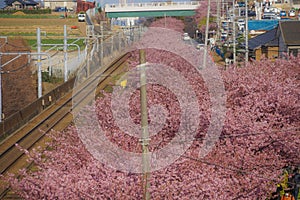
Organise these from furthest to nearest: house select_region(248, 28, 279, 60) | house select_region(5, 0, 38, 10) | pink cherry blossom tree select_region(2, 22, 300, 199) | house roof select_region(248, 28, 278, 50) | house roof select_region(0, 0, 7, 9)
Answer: house select_region(5, 0, 38, 10) < house roof select_region(0, 0, 7, 9) < house roof select_region(248, 28, 278, 50) < house select_region(248, 28, 279, 60) < pink cherry blossom tree select_region(2, 22, 300, 199)

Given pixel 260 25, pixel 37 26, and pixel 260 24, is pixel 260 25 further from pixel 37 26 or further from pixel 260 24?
pixel 37 26

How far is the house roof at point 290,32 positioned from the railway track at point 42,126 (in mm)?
7971

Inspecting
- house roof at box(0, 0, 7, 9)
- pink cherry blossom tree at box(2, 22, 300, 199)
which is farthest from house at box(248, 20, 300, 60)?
house roof at box(0, 0, 7, 9)

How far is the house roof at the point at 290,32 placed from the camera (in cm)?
2404

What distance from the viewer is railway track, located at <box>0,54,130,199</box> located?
14.3 meters

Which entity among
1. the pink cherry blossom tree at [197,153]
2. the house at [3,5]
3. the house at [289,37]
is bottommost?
the pink cherry blossom tree at [197,153]

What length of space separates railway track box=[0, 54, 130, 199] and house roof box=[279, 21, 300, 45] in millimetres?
7971

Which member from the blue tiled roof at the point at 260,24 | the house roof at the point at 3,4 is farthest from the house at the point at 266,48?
the house roof at the point at 3,4

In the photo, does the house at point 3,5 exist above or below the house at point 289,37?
above

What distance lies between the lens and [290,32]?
24.8 m

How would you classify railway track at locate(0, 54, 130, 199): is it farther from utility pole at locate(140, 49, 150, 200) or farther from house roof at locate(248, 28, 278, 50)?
house roof at locate(248, 28, 278, 50)

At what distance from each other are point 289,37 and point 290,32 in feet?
1.71

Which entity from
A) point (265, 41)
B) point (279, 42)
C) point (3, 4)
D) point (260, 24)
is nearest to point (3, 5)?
point (3, 4)

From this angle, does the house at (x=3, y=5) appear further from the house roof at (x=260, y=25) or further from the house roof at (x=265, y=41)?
the house roof at (x=265, y=41)
